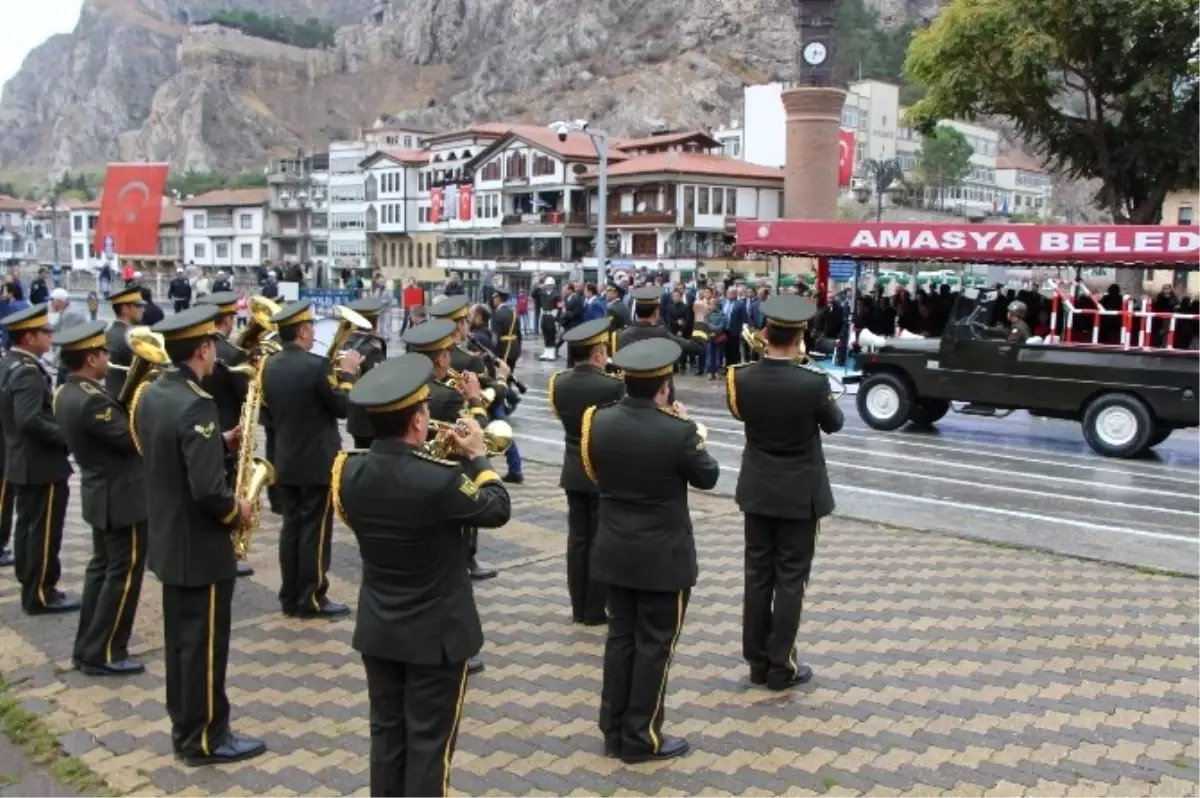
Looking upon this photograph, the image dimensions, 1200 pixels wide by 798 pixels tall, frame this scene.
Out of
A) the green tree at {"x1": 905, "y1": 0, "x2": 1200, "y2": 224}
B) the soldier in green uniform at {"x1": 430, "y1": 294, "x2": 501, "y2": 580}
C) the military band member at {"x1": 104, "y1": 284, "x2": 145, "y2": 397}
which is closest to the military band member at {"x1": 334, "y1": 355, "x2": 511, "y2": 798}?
the soldier in green uniform at {"x1": 430, "y1": 294, "x2": 501, "y2": 580}

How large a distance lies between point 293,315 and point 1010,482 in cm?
870

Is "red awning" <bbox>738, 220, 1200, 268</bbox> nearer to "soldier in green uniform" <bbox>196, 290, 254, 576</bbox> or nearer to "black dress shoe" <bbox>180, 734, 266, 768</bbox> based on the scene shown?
"soldier in green uniform" <bbox>196, 290, 254, 576</bbox>

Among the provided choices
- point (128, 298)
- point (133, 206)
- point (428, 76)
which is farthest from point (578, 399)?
point (428, 76)

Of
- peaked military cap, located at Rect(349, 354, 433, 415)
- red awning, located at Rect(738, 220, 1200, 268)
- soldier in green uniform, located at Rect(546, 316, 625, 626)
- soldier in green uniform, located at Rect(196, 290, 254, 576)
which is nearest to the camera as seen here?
peaked military cap, located at Rect(349, 354, 433, 415)

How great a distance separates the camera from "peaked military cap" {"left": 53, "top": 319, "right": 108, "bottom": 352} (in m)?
6.26

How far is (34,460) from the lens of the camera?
716 cm

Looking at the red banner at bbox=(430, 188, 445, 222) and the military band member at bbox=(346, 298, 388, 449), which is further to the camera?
the red banner at bbox=(430, 188, 445, 222)

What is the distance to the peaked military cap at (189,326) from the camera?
17.3 feet

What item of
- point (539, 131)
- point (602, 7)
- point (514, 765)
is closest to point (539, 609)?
point (514, 765)

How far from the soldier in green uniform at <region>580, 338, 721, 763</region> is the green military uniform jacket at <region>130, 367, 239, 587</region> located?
5.87 feet

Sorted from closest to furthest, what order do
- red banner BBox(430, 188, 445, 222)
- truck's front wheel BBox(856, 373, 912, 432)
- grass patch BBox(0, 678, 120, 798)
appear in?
grass patch BBox(0, 678, 120, 798) < truck's front wheel BBox(856, 373, 912, 432) < red banner BBox(430, 188, 445, 222)

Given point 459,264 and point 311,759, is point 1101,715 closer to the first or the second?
point 311,759

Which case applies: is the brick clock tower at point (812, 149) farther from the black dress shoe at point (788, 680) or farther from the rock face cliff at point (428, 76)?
the rock face cliff at point (428, 76)

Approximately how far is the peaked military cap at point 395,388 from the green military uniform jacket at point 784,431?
2.49 m
